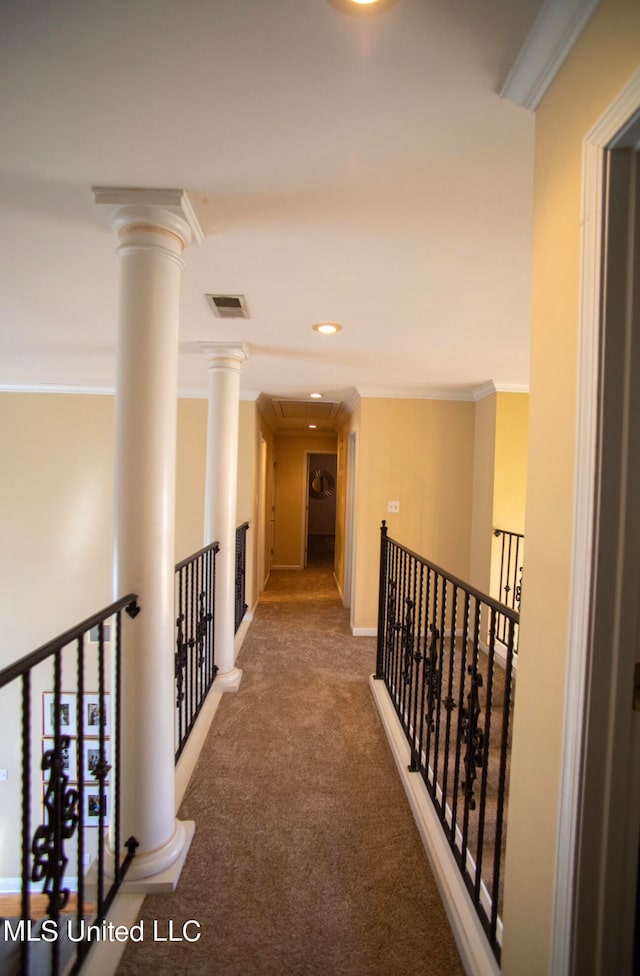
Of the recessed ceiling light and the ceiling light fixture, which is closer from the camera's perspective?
the ceiling light fixture

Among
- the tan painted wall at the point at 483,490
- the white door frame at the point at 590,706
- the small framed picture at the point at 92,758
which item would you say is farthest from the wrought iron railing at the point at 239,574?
the white door frame at the point at 590,706

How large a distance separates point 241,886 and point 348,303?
8.26ft

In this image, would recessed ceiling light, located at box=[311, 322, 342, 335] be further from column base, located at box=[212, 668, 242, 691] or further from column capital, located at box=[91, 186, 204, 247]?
column base, located at box=[212, 668, 242, 691]

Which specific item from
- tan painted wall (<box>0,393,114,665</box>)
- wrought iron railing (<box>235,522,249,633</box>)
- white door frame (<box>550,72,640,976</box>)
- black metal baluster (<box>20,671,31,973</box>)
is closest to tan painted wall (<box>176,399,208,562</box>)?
tan painted wall (<box>0,393,114,665</box>)

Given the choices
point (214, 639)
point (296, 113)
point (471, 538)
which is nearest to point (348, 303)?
point (296, 113)

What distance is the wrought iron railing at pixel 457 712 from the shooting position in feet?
4.15

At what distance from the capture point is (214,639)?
3041 millimetres

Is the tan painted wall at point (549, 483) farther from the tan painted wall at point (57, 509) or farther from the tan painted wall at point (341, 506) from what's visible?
the tan painted wall at point (341, 506)

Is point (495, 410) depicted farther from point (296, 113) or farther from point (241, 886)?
point (241, 886)

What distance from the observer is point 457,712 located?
2.53 metres

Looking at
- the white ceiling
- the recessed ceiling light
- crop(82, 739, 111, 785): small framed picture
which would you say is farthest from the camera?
the recessed ceiling light

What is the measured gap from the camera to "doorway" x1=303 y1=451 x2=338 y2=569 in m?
8.94

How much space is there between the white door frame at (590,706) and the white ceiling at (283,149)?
0.45m

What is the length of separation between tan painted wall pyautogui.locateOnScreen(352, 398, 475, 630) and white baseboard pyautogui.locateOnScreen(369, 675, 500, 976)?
2.35 m
